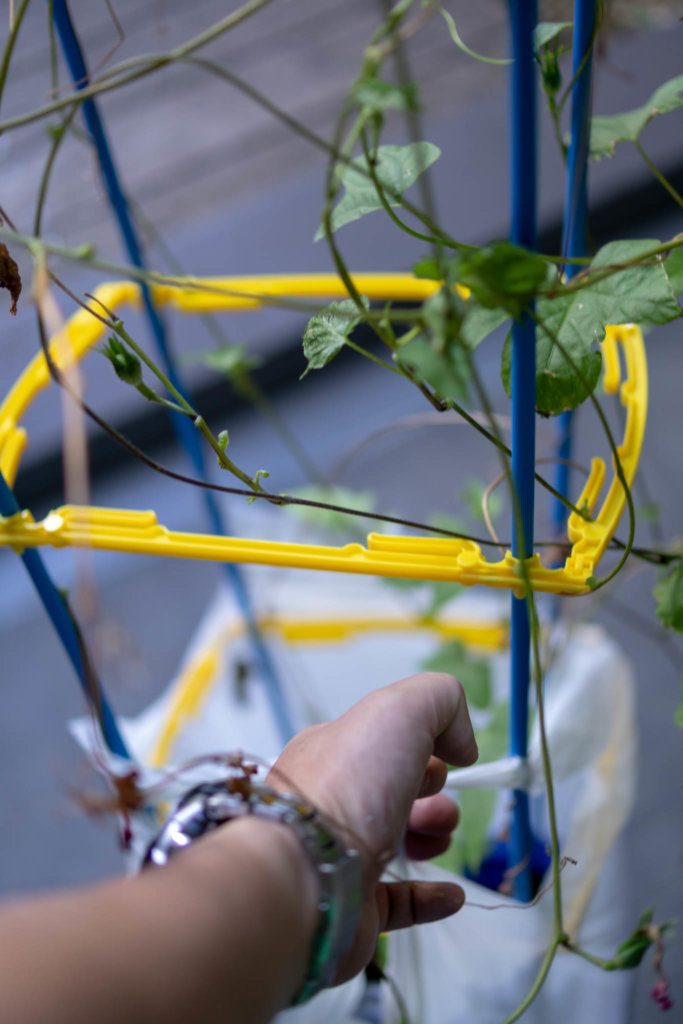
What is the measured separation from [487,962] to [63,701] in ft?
2.20

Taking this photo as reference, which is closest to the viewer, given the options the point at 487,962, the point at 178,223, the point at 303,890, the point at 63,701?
the point at 303,890

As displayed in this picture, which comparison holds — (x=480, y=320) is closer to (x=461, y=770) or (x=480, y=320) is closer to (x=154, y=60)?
(x=154, y=60)

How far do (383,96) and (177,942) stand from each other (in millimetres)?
222

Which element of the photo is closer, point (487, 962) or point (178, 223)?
point (487, 962)

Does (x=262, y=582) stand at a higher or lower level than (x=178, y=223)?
lower

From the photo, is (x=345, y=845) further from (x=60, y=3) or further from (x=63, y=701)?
(x=63, y=701)

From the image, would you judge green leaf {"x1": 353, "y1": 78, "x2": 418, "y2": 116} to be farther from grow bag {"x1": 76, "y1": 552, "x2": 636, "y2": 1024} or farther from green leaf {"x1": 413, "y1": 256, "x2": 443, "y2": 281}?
grow bag {"x1": 76, "y1": 552, "x2": 636, "y2": 1024}

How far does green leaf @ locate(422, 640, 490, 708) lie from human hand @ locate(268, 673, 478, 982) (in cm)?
24

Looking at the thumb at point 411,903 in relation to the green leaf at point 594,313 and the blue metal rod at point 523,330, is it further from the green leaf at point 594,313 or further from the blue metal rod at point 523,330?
the green leaf at point 594,313

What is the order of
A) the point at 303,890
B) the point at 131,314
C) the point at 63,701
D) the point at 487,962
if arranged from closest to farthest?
A: the point at 303,890
the point at 487,962
the point at 63,701
the point at 131,314

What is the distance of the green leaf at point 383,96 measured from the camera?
0.69ft

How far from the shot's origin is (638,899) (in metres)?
0.67

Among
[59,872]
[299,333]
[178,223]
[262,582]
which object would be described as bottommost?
[59,872]

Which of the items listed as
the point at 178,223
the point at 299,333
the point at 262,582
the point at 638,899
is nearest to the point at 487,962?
the point at 638,899
